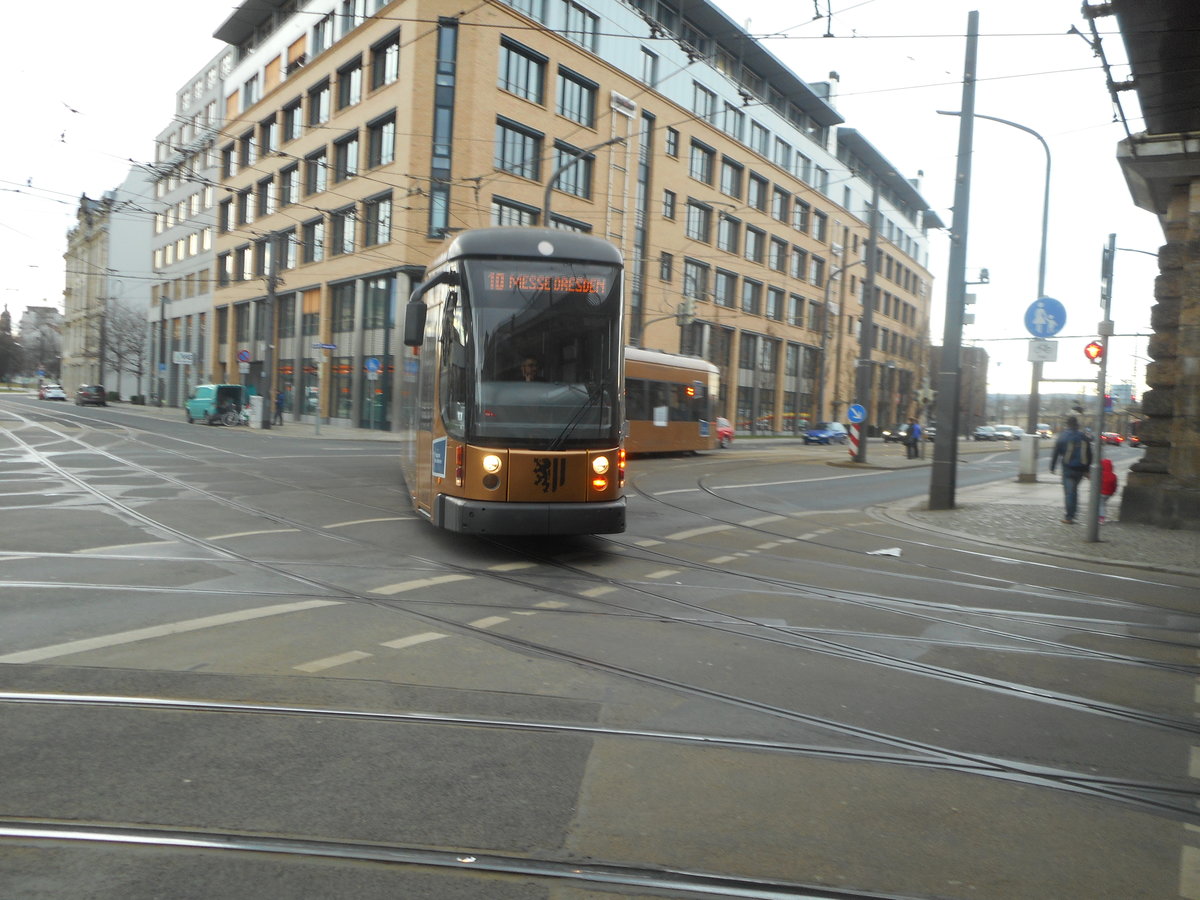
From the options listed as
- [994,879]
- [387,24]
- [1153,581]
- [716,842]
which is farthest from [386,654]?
[387,24]

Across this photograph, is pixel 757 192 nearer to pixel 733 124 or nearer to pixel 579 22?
pixel 733 124

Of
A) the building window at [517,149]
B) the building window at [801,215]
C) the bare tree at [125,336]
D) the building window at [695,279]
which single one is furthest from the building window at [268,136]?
the building window at [801,215]

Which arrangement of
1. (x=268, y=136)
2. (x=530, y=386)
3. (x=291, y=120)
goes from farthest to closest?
(x=268, y=136) < (x=291, y=120) < (x=530, y=386)

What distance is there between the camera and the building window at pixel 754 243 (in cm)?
5931

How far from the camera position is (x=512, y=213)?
39750mm

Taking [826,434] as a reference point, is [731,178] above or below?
above

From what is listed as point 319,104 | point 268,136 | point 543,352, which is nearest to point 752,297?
point 319,104

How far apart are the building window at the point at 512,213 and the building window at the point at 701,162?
47.0 ft

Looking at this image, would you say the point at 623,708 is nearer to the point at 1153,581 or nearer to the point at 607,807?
the point at 607,807

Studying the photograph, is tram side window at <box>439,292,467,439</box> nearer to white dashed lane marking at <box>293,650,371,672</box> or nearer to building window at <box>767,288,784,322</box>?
white dashed lane marking at <box>293,650,371,672</box>

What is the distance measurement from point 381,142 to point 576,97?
9020 mm

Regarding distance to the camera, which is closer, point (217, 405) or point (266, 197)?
point (217, 405)

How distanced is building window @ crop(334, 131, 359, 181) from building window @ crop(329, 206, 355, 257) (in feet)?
5.24

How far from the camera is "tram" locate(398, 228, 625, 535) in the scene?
360 inches
